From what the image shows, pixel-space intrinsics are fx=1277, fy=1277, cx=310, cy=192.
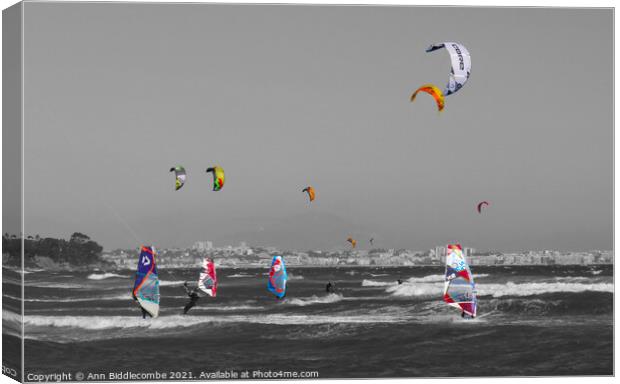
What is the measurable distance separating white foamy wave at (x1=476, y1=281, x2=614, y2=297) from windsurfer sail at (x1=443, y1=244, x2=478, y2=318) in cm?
147

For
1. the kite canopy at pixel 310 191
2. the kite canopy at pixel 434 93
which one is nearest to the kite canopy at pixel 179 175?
the kite canopy at pixel 310 191

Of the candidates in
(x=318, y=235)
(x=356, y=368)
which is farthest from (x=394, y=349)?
(x=318, y=235)

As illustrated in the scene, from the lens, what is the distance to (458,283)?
16609 mm

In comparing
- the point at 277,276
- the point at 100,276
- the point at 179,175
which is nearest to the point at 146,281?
the point at 179,175

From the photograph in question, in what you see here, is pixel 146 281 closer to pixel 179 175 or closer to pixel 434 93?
pixel 179 175

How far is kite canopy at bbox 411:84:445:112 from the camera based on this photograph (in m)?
15.7

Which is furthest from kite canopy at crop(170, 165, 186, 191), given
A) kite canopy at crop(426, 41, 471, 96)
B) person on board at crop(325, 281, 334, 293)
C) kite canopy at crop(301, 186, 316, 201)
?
person on board at crop(325, 281, 334, 293)

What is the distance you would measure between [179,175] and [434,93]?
334 centimetres

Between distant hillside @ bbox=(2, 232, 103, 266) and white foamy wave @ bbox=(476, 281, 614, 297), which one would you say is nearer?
distant hillside @ bbox=(2, 232, 103, 266)

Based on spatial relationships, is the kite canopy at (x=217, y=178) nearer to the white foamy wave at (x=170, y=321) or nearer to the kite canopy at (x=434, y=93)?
the white foamy wave at (x=170, y=321)

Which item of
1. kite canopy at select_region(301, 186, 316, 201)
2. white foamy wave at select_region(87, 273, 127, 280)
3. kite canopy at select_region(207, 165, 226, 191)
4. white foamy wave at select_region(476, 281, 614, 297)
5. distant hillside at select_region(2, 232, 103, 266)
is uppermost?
kite canopy at select_region(207, 165, 226, 191)

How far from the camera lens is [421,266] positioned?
68.0 ft

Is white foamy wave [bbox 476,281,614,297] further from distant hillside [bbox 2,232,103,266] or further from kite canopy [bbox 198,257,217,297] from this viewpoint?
distant hillside [bbox 2,232,103,266]

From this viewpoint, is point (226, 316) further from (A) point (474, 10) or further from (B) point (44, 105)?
(A) point (474, 10)
